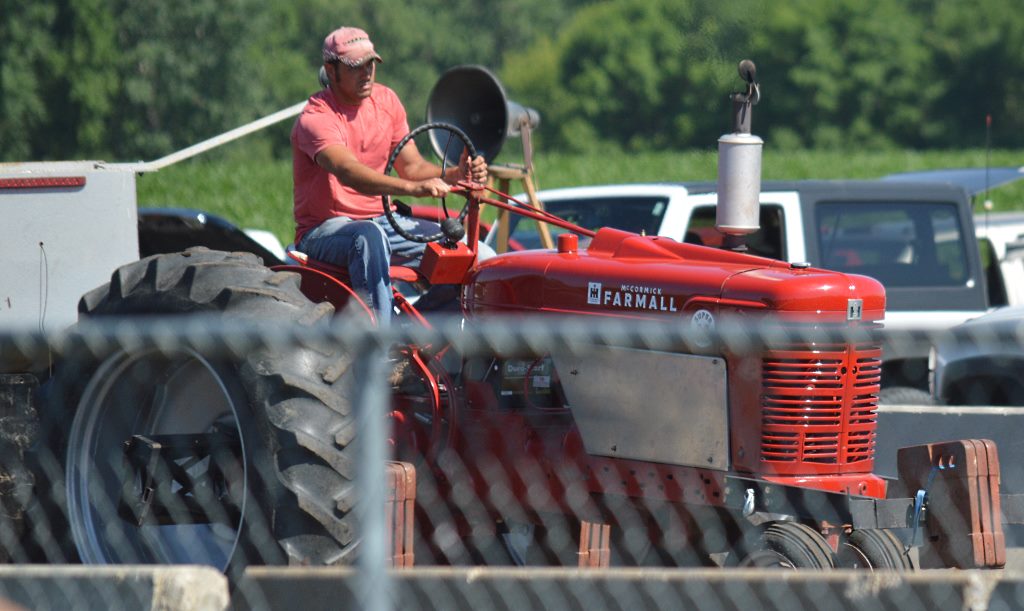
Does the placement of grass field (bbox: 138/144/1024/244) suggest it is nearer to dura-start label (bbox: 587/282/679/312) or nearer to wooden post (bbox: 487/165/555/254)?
wooden post (bbox: 487/165/555/254)

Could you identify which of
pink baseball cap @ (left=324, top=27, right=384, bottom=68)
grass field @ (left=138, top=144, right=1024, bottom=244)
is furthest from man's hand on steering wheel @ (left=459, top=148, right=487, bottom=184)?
grass field @ (left=138, top=144, right=1024, bottom=244)

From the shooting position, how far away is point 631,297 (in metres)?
4.44

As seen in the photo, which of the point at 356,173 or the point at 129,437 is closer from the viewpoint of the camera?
the point at 129,437

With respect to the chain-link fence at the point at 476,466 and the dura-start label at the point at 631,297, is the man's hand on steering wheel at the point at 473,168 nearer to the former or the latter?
the chain-link fence at the point at 476,466

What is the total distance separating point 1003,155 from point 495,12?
35.0 meters

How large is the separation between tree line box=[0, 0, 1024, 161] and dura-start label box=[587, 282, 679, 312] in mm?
29248

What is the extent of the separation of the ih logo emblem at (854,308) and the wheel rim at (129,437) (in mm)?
1975

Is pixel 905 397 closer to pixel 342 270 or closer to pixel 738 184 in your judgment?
pixel 738 184

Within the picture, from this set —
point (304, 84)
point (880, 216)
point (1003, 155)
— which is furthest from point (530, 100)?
point (880, 216)

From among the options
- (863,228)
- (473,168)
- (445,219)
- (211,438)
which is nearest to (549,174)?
(863,228)

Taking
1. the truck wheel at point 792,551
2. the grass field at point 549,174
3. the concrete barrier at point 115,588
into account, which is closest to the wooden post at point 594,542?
the truck wheel at point 792,551

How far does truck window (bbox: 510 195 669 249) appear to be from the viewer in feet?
26.3

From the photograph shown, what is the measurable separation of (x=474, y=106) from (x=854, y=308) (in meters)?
2.38

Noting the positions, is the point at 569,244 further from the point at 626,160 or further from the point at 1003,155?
the point at 1003,155
